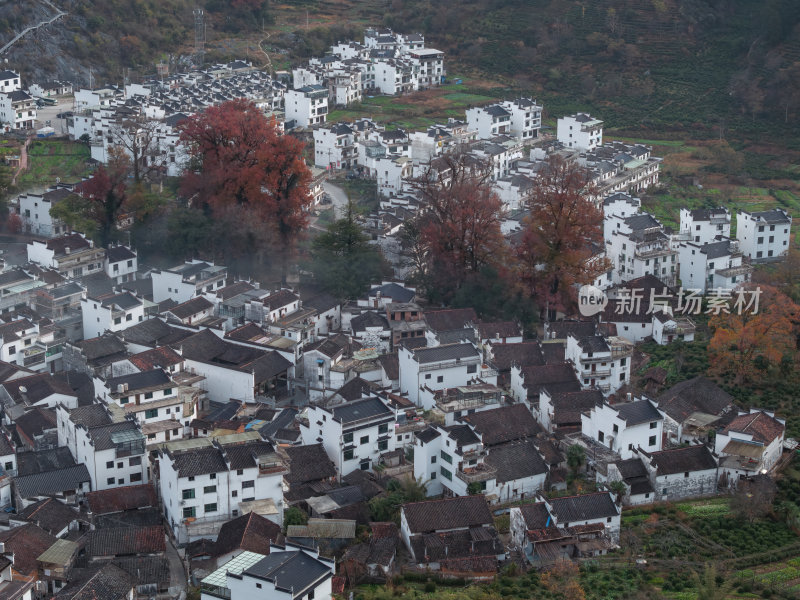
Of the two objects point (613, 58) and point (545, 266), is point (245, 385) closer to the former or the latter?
point (545, 266)

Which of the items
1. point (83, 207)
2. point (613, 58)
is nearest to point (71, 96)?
point (83, 207)

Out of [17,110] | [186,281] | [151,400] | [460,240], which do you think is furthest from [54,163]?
[151,400]

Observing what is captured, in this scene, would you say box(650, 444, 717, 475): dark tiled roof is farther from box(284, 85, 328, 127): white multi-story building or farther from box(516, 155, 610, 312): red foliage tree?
box(284, 85, 328, 127): white multi-story building

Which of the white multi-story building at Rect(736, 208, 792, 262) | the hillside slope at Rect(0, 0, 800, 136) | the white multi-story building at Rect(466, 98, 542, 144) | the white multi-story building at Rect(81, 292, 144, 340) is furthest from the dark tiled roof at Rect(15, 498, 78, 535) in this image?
the hillside slope at Rect(0, 0, 800, 136)

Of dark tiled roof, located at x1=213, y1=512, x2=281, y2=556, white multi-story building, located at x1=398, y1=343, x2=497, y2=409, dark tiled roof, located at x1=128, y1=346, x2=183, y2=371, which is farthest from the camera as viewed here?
dark tiled roof, located at x1=128, y1=346, x2=183, y2=371

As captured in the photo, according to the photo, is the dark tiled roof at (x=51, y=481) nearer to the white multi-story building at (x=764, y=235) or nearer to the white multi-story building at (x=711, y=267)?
the white multi-story building at (x=711, y=267)
